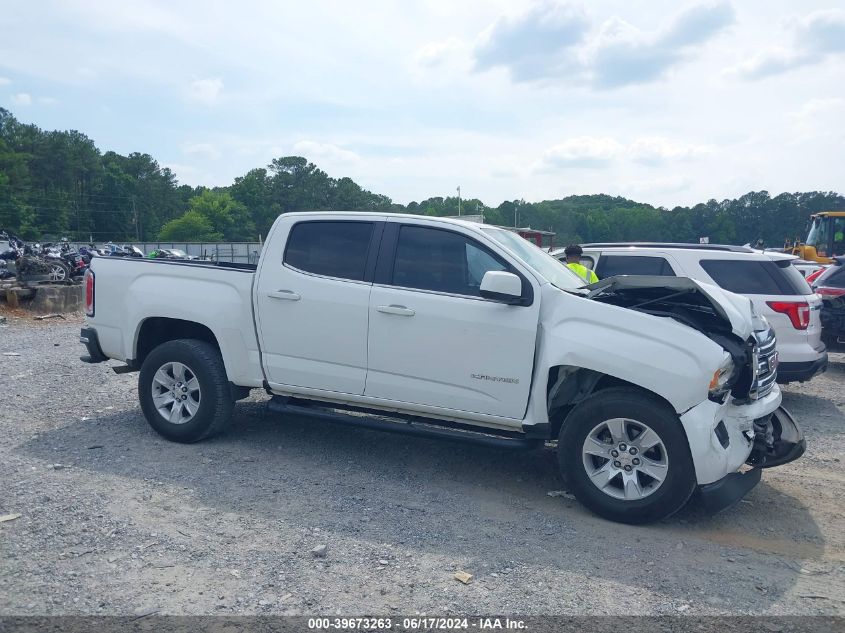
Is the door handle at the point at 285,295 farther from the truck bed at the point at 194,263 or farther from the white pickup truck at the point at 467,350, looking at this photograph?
the truck bed at the point at 194,263

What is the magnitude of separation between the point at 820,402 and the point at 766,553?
5.15 metres

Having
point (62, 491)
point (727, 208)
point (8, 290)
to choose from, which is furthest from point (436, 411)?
point (727, 208)

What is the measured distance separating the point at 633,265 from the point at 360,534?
19.2ft

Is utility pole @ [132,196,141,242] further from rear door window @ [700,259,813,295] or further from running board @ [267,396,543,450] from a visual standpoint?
running board @ [267,396,543,450]

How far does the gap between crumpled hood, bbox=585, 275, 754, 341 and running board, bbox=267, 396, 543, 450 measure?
119cm

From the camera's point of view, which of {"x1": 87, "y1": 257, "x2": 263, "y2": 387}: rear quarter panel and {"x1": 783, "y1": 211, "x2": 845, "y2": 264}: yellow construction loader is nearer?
{"x1": 87, "y1": 257, "x2": 263, "y2": 387}: rear quarter panel

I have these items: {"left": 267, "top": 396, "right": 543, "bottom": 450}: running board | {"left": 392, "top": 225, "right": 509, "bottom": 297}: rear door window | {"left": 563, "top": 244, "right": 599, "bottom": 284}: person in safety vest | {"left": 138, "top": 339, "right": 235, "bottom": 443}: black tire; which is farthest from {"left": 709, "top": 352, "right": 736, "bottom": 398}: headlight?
{"left": 138, "top": 339, "right": 235, "bottom": 443}: black tire

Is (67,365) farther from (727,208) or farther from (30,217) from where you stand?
(30,217)

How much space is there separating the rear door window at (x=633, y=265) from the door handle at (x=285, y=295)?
4829mm

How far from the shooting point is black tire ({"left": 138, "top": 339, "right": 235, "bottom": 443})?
19.8 ft

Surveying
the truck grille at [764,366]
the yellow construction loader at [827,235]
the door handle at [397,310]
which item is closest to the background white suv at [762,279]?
the truck grille at [764,366]

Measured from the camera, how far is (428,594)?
3680 mm

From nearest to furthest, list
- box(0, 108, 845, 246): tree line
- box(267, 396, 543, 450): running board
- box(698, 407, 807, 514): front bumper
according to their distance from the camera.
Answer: box(698, 407, 807, 514): front bumper
box(267, 396, 543, 450): running board
box(0, 108, 845, 246): tree line

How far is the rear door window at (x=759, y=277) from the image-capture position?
26.5 ft
